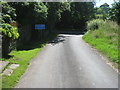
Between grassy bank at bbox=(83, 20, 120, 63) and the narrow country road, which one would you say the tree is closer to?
grassy bank at bbox=(83, 20, 120, 63)

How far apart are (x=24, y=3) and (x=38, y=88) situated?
13.1m

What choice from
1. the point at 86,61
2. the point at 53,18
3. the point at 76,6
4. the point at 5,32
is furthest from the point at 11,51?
the point at 76,6

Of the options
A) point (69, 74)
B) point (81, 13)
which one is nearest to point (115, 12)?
point (81, 13)

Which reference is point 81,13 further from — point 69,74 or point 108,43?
point 69,74

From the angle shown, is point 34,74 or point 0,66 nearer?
point 34,74

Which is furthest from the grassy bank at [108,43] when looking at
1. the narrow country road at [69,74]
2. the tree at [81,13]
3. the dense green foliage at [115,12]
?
the tree at [81,13]

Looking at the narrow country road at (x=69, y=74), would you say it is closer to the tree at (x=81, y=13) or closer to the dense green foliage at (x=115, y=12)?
the dense green foliage at (x=115, y=12)

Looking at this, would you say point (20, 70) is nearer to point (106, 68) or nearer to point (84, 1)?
point (106, 68)

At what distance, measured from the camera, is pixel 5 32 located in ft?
38.8

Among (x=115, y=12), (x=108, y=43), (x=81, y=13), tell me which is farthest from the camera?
(x=81, y=13)

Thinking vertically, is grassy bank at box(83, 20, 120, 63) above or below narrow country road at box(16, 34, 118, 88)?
above

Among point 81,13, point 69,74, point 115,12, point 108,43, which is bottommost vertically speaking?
point 69,74

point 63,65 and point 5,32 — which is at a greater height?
point 5,32

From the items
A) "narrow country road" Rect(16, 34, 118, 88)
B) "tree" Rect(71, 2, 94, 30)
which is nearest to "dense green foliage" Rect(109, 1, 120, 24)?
"tree" Rect(71, 2, 94, 30)
